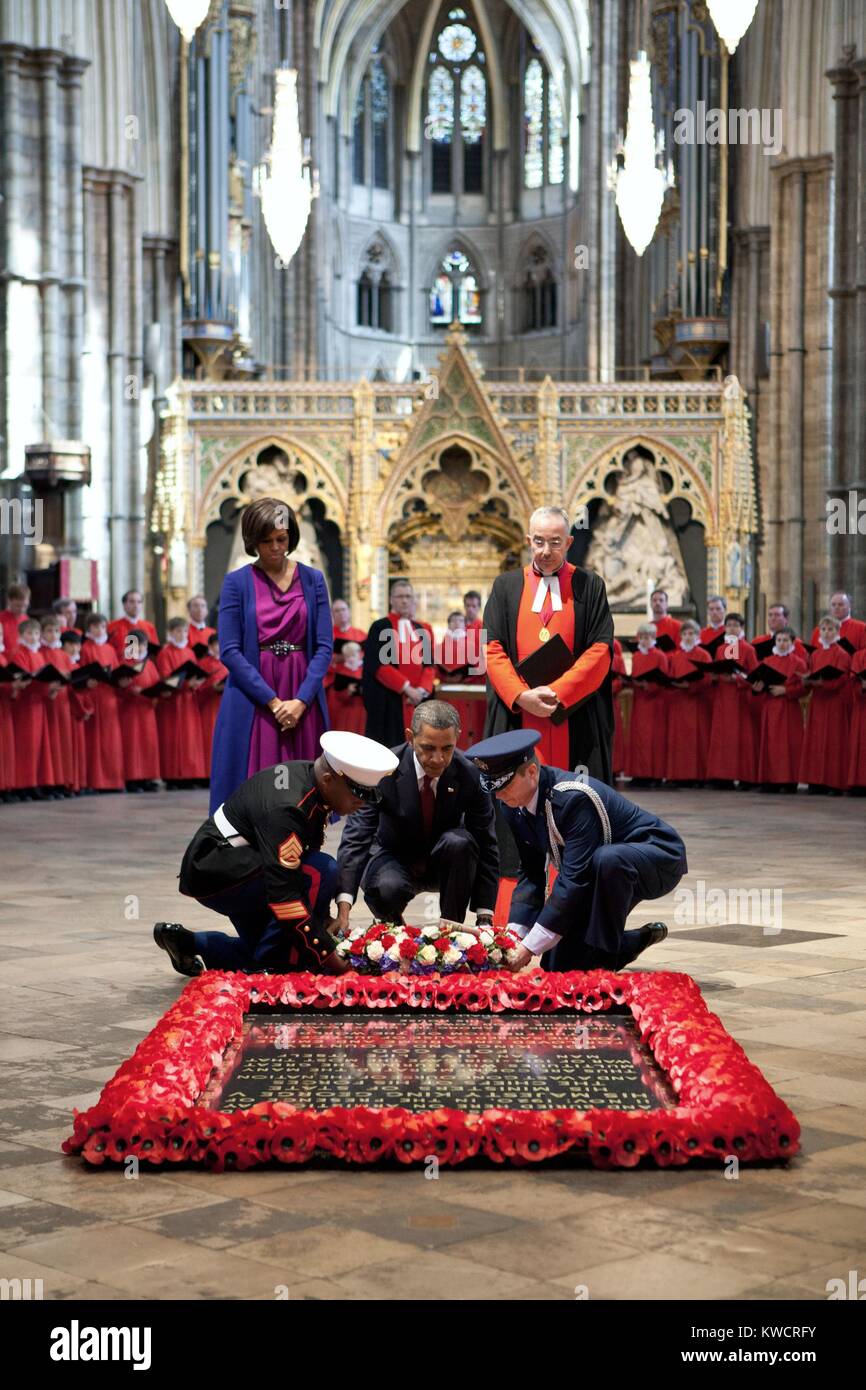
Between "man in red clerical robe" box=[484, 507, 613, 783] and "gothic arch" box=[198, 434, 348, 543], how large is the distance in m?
15.6

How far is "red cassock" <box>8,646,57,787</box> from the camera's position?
50.9ft

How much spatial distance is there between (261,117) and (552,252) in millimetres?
14900

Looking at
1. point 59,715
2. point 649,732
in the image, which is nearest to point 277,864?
point 59,715

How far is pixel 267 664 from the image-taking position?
779 centimetres

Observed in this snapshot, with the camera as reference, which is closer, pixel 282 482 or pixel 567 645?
pixel 567 645

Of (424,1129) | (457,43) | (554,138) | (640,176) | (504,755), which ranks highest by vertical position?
(457,43)

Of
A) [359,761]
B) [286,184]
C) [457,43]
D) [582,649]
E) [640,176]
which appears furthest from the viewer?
[457,43]

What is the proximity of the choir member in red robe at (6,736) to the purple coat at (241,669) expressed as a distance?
7.86 metres

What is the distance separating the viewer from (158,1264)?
154 inches

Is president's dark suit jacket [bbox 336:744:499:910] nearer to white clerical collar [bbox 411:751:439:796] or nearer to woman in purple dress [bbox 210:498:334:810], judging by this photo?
white clerical collar [bbox 411:751:439:796]

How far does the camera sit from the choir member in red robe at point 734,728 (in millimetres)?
16938

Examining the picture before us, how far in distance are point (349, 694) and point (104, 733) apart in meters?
2.28

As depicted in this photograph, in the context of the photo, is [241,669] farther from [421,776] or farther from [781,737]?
[781,737]

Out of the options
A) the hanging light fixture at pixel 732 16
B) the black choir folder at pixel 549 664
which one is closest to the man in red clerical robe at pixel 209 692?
the hanging light fixture at pixel 732 16
